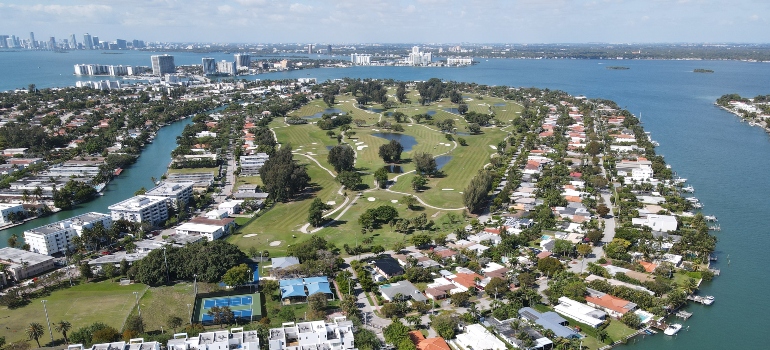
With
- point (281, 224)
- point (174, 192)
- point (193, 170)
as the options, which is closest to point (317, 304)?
point (281, 224)

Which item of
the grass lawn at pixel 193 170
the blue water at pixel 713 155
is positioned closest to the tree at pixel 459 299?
the blue water at pixel 713 155

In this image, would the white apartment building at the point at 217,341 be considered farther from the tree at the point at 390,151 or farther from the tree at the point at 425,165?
the tree at the point at 390,151

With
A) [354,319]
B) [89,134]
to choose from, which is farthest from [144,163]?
[354,319]

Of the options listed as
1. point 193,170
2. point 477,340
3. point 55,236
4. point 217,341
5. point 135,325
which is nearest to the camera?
point 217,341

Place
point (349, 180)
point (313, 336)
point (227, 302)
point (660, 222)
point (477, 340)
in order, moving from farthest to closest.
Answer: point (349, 180) < point (660, 222) < point (227, 302) < point (477, 340) < point (313, 336)

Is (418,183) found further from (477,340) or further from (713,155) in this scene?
(713,155)

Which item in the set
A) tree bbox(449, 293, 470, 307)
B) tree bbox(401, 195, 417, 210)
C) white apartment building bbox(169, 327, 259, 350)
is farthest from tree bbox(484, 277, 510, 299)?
tree bbox(401, 195, 417, 210)
